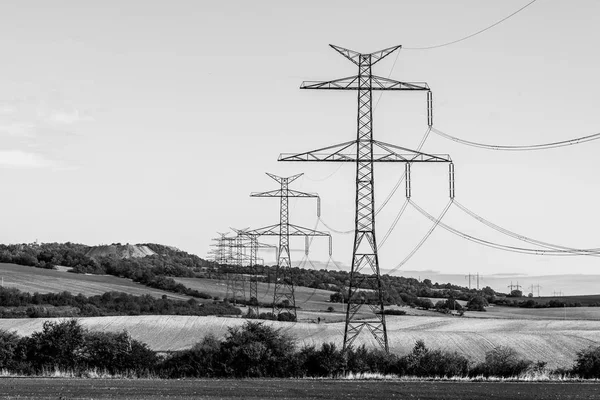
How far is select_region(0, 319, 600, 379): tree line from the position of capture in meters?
54.2

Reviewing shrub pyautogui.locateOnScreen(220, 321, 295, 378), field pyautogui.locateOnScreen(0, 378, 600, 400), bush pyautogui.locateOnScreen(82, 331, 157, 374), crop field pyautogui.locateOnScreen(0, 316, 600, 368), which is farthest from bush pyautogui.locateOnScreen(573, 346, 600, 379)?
bush pyautogui.locateOnScreen(82, 331, 157, 374)

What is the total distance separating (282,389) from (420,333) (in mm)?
57537

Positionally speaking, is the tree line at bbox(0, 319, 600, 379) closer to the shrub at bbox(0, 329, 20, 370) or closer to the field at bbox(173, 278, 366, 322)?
the shrub at bbox(0, 329, 20, 370)

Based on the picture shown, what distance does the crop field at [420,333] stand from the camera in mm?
84250

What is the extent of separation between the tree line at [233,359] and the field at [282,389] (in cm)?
334

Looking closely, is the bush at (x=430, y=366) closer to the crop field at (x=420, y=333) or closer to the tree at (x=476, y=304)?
the crop field at (x=420, y=333)

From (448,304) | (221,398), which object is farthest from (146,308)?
(221,398)

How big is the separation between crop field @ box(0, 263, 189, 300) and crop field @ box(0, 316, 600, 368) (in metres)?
41.7

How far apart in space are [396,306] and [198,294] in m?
40.4

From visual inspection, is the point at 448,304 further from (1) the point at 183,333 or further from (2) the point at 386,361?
(2) the point at 386,361

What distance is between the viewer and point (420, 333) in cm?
9912

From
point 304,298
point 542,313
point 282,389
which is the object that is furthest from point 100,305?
point 282,389

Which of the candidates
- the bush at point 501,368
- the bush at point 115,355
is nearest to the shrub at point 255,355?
the bush at point 115,355

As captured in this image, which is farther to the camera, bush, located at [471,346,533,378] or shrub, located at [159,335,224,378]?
bush, located at [471,346,533,378]
